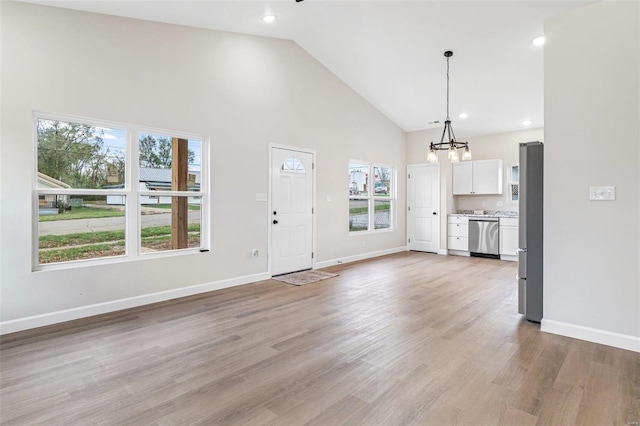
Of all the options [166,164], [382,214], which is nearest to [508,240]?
[382,214]

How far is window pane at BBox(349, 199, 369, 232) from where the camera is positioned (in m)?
6.89

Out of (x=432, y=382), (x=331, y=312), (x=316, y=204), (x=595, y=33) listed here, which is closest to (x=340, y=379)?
(x=432, y=382)

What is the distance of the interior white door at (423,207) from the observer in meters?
7.79


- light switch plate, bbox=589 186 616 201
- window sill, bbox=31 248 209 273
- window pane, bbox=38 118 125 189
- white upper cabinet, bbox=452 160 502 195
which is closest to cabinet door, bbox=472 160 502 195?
white upper cabinet, bbox=452 160 502 195

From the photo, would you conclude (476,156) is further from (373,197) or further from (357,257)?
(357,257)

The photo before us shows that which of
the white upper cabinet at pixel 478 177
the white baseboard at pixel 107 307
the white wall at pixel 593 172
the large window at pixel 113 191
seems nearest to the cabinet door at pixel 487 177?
the white upper cabinet at pixel 478 177

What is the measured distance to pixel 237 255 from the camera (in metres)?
4.78

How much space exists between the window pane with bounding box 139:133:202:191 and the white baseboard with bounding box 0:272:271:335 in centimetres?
126

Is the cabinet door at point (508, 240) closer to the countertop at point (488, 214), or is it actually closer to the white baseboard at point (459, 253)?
the countertop at point (488, 214)

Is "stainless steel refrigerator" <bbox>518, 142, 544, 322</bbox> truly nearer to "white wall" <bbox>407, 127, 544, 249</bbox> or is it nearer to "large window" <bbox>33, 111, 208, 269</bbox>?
"large window" <bbox>33, 111, 208, 269</bbox>

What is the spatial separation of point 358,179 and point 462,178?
2487mm

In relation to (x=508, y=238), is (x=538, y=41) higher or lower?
higher

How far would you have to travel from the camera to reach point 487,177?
7309 millimetres

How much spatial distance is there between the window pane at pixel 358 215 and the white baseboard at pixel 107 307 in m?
2.78
